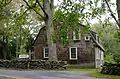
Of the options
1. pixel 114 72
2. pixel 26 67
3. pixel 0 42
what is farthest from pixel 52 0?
pixel 0 42

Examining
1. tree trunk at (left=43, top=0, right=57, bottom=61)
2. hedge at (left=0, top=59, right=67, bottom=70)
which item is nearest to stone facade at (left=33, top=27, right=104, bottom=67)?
tree trunk at (left=43, top=0, right=57, bottom=61)

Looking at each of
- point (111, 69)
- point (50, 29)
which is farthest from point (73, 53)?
point (111, 69)

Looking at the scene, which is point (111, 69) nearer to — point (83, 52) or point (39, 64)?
point (39, 64)

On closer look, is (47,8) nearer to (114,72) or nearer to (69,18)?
(114,72)

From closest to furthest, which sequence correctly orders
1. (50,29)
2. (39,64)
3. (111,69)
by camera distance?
1. (111,69)
2. (39,64)
3. (50,29)

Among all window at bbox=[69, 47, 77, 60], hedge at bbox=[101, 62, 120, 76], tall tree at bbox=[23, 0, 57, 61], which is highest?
tall tree at bbox=[23, 0, 57, 61]

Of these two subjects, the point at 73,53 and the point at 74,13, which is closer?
the point at 74,13

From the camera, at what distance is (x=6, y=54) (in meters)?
44.2

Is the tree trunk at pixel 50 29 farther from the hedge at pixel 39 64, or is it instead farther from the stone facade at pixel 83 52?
the stone facade at pixel 83 52

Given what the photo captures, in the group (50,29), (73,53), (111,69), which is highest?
(50,29)

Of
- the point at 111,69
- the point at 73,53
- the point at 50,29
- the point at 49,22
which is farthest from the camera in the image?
the point at 73,53

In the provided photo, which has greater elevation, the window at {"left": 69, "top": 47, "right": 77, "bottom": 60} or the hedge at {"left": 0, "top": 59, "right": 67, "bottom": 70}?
the window at {"left": 69, "top": 47, "right": 77, "bottom": 60}

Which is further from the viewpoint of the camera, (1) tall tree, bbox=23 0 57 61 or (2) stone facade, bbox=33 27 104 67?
(2) stone facade, bbox=33 27 104 67

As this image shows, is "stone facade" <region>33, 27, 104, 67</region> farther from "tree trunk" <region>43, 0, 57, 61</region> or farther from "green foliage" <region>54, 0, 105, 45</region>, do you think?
"green foliage" <region>54, 0, 105, 45</region>
